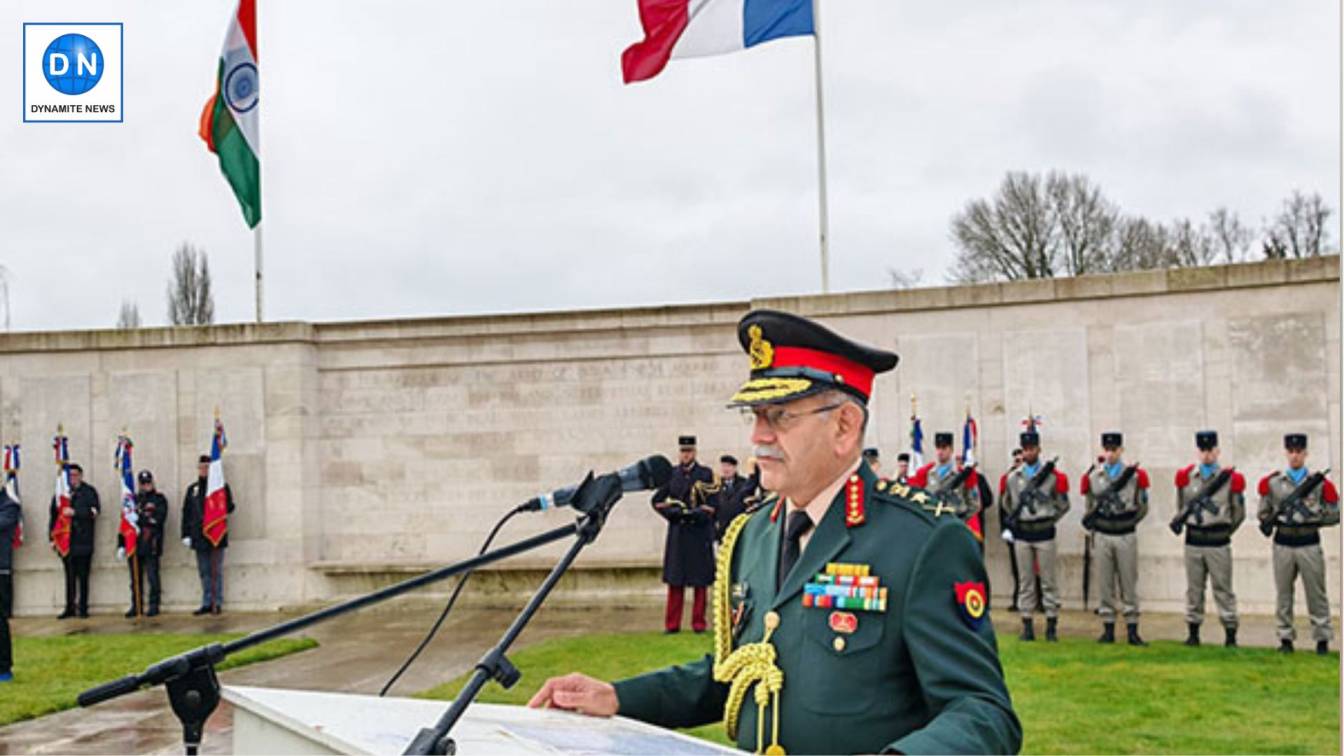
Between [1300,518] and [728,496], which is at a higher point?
[728,496]

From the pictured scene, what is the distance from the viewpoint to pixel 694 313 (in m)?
15.9

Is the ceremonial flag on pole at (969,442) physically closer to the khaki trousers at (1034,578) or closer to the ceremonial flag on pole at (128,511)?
the khaki trousers at (1034,578)

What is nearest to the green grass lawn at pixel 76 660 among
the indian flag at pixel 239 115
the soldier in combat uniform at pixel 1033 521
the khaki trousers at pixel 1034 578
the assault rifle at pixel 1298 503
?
the indian flag at pixel 239 115

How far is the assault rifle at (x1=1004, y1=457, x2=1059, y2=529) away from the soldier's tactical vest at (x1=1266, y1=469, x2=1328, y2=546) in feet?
6.41

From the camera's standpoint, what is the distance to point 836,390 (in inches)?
110

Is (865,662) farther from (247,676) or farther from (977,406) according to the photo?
(977,406)

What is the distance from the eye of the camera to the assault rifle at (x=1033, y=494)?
12.6 meters

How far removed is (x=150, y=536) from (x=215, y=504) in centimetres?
94

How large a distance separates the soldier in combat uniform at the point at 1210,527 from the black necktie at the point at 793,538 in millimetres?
9478

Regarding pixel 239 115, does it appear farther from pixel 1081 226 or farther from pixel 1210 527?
pixel 1081 226

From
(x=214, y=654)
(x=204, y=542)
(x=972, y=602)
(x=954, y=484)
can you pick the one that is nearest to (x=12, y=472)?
(x=204, y=542)

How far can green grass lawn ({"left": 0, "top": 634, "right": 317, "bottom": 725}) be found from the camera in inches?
388

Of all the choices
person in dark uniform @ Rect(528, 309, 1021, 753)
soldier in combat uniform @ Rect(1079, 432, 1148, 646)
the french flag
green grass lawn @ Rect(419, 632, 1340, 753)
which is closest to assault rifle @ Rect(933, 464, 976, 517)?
soldier in combat uniform @ Rect(1079, 432, 1148, 646)

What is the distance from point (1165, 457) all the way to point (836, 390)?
11620 mm
